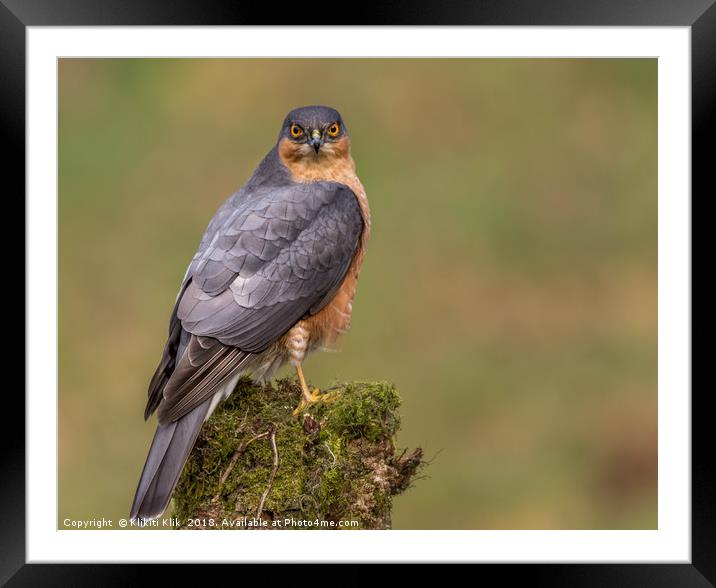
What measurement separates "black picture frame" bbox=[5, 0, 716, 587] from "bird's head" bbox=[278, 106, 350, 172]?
157 cm

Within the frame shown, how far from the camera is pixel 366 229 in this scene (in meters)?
6.04

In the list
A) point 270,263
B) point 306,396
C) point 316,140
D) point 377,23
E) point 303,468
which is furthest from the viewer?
point 316,140

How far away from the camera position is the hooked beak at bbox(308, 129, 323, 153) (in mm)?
5809

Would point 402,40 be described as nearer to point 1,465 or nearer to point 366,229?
point 366,229

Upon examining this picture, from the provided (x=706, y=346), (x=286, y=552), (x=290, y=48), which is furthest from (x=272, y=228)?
(x=706, y=346)

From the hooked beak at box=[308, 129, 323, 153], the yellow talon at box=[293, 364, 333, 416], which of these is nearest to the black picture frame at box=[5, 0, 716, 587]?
the yellow talon at box=[293, 364, 333, 416]

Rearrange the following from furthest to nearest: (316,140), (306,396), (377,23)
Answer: (316,140) → (306,396) → (377,23)

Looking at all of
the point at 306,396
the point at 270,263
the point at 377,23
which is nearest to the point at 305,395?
the point at 306,396

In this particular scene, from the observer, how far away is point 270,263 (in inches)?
212

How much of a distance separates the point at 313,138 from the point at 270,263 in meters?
0.94

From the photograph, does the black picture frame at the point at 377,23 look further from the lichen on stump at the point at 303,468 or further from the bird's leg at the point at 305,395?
the bird's leg at the point at 305,395

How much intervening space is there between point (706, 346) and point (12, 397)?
3.27 metres

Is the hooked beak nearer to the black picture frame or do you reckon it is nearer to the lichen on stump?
the black picture frame

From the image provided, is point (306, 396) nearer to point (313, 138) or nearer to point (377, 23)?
point (313, 138)
